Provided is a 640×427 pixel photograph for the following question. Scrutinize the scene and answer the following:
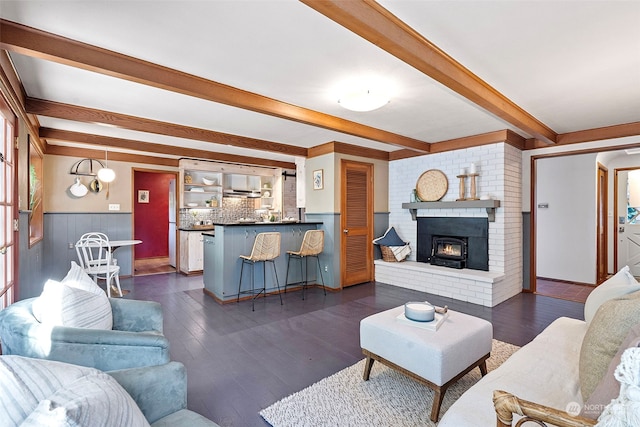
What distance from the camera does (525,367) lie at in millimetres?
1641

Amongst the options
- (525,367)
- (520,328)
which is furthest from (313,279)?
(525,367)

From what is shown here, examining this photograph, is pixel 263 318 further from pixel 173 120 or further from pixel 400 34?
pixel 400 34

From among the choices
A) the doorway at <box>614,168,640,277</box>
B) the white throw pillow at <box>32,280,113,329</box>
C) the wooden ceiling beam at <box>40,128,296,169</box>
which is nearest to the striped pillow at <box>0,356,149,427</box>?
the white throw pillow at <box>32,280,113,329</box>

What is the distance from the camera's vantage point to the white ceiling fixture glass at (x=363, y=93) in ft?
8.84

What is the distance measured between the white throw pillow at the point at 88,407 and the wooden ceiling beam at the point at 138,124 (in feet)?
11.0

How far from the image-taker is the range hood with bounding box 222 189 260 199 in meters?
7.20

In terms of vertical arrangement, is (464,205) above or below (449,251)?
above

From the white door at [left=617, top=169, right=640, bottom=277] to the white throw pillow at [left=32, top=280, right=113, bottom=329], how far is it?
7.93 meters

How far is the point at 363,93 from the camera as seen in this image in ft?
8.95

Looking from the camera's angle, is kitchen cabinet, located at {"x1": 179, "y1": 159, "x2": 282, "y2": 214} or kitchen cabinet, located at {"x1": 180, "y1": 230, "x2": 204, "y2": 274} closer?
kitchen cabinet, located at {"x1": 180, "y1": 230, "x2": 204, "y2": 274}

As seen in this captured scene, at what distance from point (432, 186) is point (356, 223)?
4.60 ft

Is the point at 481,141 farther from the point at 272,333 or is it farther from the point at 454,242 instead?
the point at 272,333

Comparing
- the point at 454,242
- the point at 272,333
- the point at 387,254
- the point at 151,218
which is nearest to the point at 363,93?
the point at 272,333

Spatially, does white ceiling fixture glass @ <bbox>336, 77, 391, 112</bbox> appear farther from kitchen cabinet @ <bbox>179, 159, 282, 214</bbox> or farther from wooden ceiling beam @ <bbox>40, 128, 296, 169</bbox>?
kitchen cabinet @ <bbox>179, 159, 282, 214</bbox>
